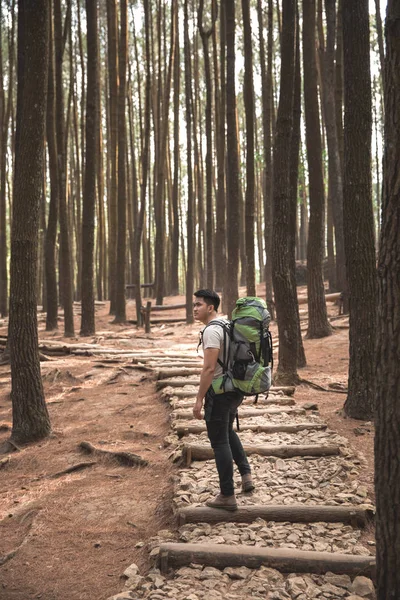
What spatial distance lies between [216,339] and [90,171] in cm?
1017

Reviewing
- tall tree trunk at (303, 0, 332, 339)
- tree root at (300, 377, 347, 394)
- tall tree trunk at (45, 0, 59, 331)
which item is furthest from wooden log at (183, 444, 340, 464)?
tall tree trunk at (45, 0, 59, 331)

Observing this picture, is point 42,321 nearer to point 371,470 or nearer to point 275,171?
point 275,171

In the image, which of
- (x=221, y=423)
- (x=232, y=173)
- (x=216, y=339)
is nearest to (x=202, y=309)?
(x=216, y=339)

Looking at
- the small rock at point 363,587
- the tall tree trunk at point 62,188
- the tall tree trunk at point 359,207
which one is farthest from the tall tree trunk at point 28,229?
the tall tree trunk at point 62,188

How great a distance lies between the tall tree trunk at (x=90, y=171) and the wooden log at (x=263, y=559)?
10.4 metres

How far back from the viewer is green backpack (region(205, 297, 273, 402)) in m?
4.09

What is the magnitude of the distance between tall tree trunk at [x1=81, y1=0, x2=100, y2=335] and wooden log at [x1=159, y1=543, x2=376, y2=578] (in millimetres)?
10355

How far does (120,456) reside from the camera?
20.1 ft

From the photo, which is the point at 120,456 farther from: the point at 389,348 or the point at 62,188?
the point at 62,188

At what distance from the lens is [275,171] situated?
8.45 metres

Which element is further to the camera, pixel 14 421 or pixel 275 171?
pixel 275 171

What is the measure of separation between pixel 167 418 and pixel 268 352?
336 centimetres

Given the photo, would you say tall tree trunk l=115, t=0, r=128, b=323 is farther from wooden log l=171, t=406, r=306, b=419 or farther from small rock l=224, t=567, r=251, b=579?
small rock l=224, t=567, r=251, b=579

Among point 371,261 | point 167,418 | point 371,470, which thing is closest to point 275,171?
point 371,261
